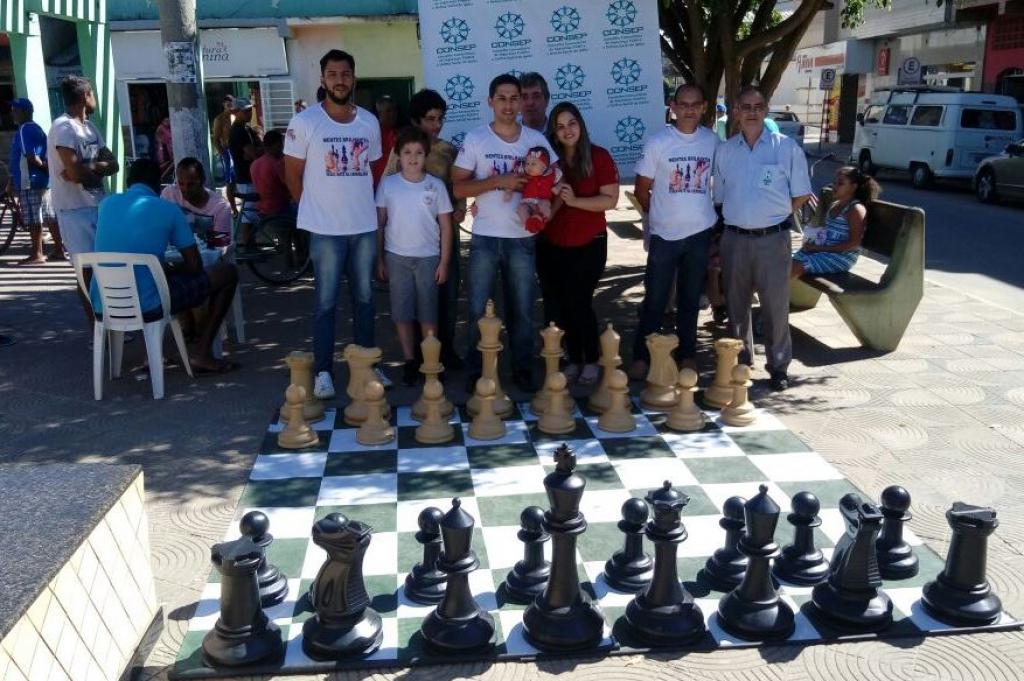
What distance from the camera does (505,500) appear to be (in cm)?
393

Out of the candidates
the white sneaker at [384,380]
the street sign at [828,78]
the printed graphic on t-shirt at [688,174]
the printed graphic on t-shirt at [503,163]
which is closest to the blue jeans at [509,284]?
the printed graphic on t-shirt at [503,163]

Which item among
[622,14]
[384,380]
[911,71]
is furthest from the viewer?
[911,71]

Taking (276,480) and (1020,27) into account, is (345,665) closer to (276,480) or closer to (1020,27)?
(276,480)

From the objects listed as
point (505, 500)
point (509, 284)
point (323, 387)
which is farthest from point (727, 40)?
point (505, 500)

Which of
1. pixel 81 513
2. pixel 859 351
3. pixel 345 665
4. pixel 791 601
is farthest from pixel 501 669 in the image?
pixel 859 351

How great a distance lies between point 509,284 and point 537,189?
640 mm

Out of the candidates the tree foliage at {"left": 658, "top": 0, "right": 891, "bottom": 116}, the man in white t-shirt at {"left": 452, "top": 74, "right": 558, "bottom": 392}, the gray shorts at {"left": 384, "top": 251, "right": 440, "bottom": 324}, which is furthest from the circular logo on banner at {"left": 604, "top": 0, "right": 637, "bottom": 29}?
the gray shorts at {"left": 384, "top": 251, "right": 440, "bottom": 324}

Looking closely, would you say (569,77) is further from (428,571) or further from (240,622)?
(240,622)

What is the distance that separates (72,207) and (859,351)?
238 inches

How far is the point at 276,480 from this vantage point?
4145mm

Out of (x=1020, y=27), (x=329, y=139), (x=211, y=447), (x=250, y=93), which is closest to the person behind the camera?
(x=211, y=447)

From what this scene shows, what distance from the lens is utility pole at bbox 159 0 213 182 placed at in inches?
235

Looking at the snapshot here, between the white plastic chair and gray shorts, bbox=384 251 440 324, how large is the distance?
1.30 metres

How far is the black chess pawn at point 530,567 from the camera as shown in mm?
3084
